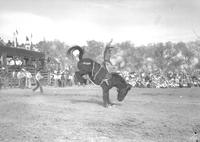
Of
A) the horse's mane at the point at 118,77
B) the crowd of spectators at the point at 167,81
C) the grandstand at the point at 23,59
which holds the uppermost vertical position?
the grandstand at the point at 23,59

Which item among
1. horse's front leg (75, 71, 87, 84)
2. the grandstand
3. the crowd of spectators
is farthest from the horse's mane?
the crowd of spectators

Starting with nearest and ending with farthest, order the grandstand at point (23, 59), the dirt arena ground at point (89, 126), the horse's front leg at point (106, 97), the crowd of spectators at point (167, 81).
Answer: the dirt arena ground at point (89, 126), the horse's front leg at point (106, 97), the grandstand at point (23, 59), the crowd of spectators at point (167, 81)

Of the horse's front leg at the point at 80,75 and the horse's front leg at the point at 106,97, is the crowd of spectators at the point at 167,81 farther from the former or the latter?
the horse's front leg at the point at 106,97

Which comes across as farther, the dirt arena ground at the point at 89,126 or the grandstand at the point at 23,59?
the grandstand at the point at 23,59

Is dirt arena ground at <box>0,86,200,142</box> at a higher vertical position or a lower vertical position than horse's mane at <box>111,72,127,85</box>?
lower

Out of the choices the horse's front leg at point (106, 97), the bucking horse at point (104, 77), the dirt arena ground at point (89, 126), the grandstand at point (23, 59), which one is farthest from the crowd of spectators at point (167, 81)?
the dirt arena ground at point (89, 126)

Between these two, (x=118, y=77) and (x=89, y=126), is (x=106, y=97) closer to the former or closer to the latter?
(x=118, y=77)

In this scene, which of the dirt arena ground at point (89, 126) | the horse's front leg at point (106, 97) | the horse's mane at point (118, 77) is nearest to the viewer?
the dirt arena ground at point (89, 126)

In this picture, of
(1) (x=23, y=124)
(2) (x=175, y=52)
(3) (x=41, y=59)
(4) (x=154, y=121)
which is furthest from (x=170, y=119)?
(2) (x=175, y=52)

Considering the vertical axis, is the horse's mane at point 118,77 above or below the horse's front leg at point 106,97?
above

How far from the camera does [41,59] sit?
34125 millimetres

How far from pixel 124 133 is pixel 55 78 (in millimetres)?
25711

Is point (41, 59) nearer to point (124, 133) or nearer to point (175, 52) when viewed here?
point (124, 133)

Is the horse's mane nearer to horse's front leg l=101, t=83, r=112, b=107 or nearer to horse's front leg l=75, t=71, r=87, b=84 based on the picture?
horse's front leg l=101, t=83, r=112, b=107
